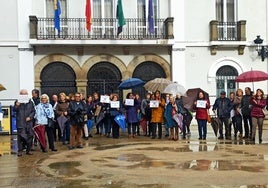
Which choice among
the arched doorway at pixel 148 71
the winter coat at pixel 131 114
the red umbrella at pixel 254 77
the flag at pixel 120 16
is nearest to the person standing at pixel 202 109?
the red umbrella at pixel 254 77

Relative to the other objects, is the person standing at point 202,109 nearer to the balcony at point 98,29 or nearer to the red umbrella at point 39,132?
the red umbrella at point 39,132

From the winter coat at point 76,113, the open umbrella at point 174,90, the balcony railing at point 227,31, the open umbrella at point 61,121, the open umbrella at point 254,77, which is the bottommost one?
the open umbrella at point 61,121

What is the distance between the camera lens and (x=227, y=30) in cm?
2550

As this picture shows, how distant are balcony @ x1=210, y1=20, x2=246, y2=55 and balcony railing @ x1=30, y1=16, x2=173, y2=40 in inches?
91.5

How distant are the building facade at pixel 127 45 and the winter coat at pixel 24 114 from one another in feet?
34.3

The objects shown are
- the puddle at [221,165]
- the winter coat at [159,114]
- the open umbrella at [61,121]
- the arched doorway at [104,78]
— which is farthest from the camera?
the arched doorway at [104,78]

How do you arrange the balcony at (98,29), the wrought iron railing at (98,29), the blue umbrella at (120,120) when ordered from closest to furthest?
the blue umbrella at (120,120)
the balcony at (98,29)
the wrought iron railing at (98,29)

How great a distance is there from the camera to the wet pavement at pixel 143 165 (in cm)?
898

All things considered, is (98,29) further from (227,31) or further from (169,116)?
(169,116)

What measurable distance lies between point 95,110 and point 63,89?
21.0 feet

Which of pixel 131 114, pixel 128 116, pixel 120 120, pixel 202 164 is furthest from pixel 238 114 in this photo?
pixel 202 164

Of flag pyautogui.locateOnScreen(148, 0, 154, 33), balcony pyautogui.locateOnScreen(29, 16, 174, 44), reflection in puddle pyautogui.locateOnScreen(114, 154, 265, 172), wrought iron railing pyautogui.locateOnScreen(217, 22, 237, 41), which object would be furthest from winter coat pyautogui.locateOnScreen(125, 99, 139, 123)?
wrought iron railing pyautogui.locateOnScreen(217, 22, 237, 41)

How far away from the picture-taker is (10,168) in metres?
11.0

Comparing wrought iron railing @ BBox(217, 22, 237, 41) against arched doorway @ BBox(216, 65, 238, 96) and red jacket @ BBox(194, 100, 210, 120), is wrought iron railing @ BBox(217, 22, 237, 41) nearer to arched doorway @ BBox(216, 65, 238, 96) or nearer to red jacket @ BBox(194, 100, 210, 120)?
arched doorway @ BBox(216, 65, 238, 96)
